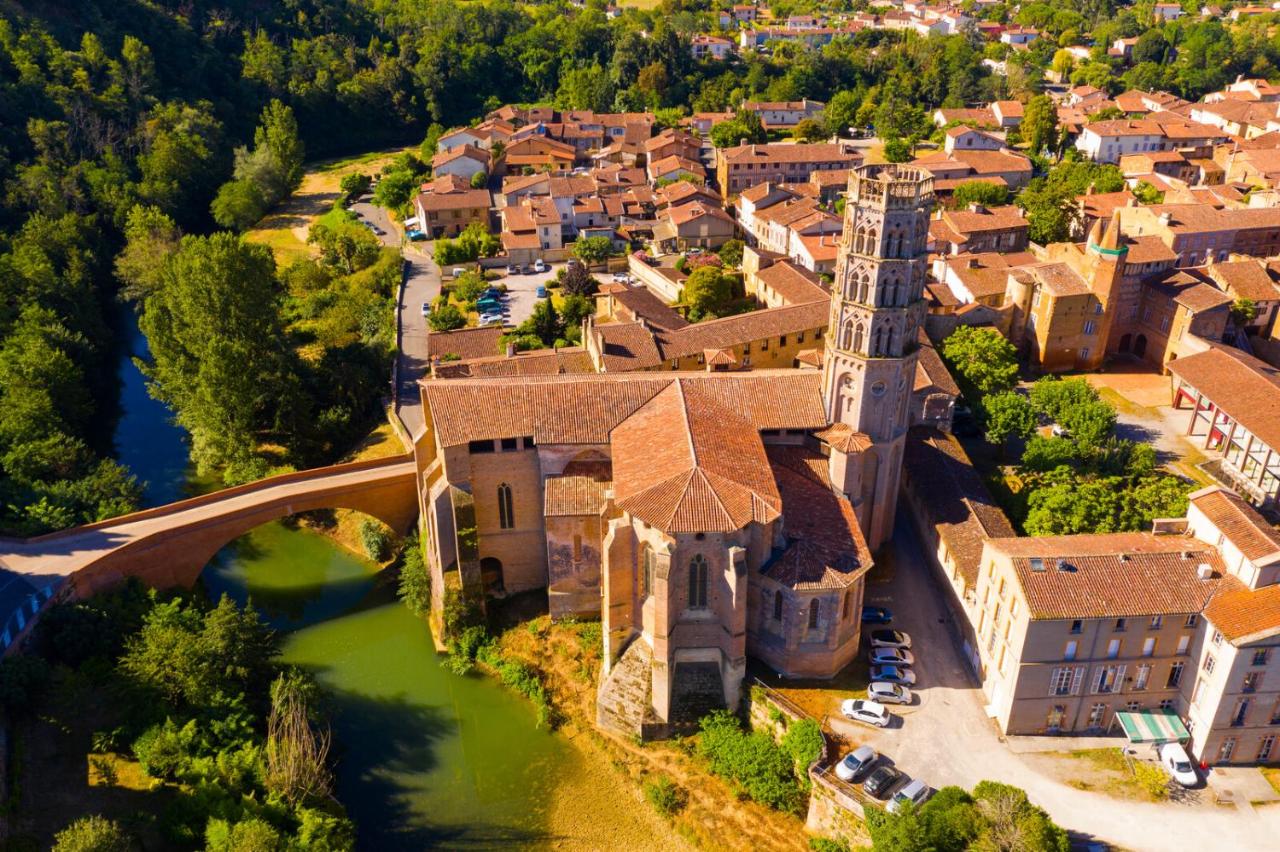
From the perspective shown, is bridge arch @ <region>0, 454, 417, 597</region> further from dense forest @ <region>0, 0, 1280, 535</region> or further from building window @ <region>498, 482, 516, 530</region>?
building window @ <region>498, 482, 516, 530</region>

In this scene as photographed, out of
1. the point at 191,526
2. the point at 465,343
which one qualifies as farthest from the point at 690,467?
the point at 465,343

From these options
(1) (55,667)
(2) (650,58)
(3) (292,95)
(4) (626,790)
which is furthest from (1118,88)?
(1) (55,667)

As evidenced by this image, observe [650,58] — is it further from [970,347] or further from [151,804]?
[151,804]

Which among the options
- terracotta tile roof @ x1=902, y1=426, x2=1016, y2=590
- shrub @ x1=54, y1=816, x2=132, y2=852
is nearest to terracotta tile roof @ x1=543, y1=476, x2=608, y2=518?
terracotta tile roof @ x1=902, y1=426, x2=1016, y2=590

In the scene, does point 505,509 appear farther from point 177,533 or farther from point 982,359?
point 982,359

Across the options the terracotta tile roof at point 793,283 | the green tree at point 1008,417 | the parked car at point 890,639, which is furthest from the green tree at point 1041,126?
the parked car at point 890,639

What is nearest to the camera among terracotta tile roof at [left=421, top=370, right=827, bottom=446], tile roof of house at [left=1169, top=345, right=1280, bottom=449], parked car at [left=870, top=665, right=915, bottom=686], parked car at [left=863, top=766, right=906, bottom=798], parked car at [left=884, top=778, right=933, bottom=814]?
parked car at [left=884, top=778, right=933, bottom=814]
